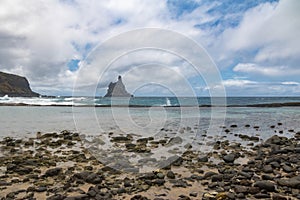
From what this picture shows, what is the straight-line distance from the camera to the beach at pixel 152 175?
673 centimetres

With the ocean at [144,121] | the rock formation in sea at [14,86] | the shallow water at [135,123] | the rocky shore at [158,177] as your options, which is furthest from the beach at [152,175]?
the rock formation in sea at [14,86]

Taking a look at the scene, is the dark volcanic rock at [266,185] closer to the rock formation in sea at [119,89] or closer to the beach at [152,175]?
the beach at [152,175]

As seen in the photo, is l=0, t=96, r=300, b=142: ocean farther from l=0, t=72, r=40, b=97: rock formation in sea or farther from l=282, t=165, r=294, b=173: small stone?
l=0, t=72, r=40, b=97: rock formation in sea

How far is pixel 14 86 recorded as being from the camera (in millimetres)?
117438

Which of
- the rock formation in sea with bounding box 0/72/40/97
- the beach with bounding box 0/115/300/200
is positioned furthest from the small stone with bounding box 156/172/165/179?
the rock formation in sea with bounding box 0/72/40/97

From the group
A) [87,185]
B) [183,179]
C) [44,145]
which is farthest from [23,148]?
[183,179]

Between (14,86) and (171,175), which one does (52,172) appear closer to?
(171,175)

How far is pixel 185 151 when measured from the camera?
12.1 m

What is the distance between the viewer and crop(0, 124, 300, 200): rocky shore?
22.0 feet

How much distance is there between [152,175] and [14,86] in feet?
410

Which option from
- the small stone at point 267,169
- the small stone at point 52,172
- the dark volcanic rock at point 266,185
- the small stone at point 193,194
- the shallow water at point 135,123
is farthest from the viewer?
the shallow water at point 135,123

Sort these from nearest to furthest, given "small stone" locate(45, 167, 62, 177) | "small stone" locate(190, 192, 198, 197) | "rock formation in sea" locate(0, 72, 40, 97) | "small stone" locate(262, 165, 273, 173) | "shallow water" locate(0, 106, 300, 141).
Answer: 1. "small stone" locate(190, 192, 198, 197)
2. "small stone" locate(45, 167, 62, 177)
3. "small stone" locate(262, 165, 273, 173)
4. "shallow water" locate(0, 106, 300, 141)
5. "rock formation in sea" locate(0, 72, 40, 97)

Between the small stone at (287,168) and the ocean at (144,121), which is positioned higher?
the ocean at (144,121)

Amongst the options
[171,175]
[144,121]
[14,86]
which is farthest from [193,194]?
[14,86]
